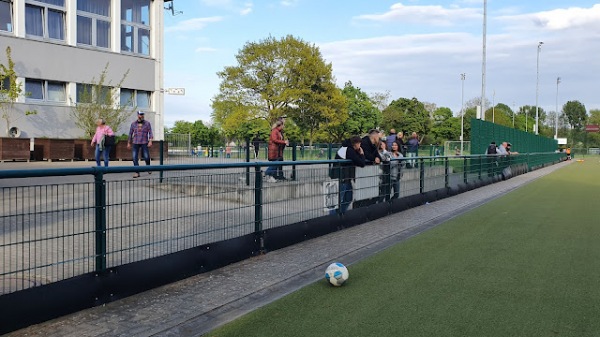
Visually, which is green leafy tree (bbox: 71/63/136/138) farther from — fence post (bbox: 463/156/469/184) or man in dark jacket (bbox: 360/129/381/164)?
man in dark jacket (bbox: 360/129/381/164)

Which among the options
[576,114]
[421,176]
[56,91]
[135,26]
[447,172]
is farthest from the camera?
[576,114]

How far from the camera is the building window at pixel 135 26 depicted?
104ft

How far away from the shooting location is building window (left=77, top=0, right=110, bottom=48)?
96.3 ft

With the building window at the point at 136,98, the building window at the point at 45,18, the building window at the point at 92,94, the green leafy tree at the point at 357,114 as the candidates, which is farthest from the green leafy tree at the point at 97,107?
the green leafy tree at the point at 357,114

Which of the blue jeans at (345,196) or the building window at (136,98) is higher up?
the building window at (136,98)

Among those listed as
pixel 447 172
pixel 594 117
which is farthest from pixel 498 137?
pixel 594 117

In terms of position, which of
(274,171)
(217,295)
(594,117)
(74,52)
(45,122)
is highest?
(594,117)

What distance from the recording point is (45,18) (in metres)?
27.7

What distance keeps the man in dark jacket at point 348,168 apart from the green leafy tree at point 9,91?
2038 centimetres

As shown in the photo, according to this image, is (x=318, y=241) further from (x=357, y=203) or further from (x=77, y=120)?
(x=77, y=120)

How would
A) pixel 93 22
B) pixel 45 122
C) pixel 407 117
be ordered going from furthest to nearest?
pixel 407 117 → pixel 93 22 → pixel 45 122

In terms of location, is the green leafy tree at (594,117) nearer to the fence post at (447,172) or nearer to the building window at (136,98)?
the building window at (136,98)

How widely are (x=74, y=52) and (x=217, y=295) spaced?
26757 mm

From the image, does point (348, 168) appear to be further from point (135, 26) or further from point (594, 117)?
point (594, 117)
